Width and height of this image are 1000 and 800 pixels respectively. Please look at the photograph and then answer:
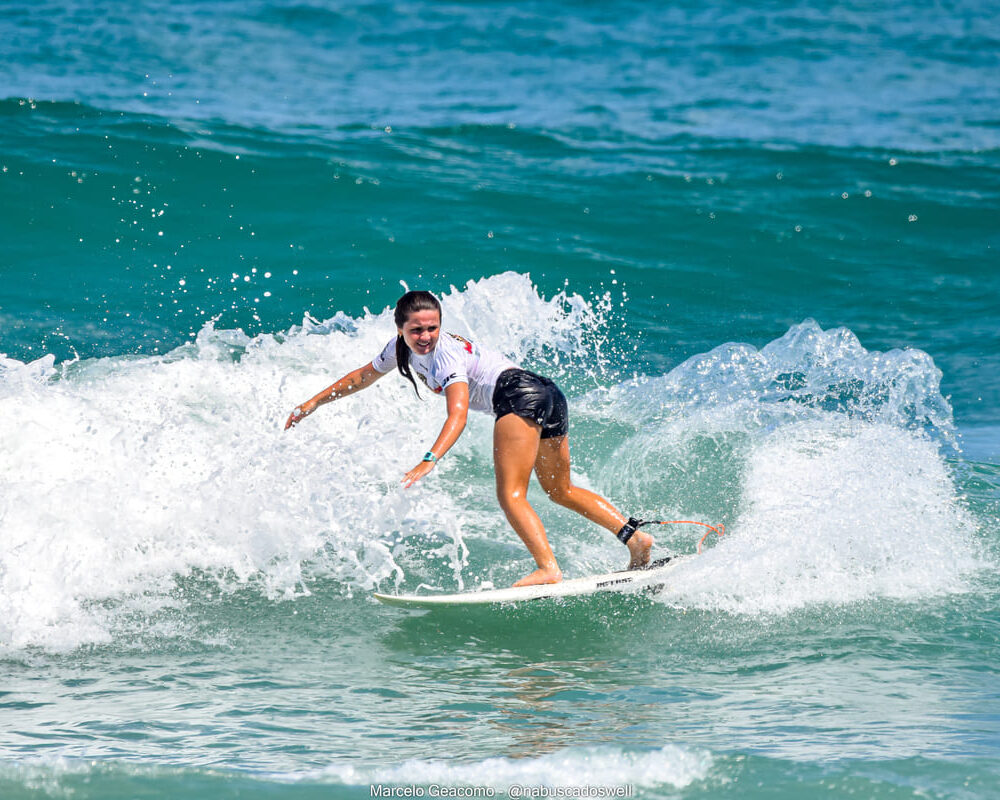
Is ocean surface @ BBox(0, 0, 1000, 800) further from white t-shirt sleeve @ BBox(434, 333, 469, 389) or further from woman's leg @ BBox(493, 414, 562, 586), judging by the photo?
white t-shirt sleeve @ BBox(434, 333, 469, 389)

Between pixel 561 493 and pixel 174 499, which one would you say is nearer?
pixel 561 493

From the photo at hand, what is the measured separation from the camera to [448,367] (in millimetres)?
5492

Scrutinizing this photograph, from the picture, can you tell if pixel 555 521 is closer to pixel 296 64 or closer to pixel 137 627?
pixel 137 627

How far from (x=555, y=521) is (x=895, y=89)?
795 inches

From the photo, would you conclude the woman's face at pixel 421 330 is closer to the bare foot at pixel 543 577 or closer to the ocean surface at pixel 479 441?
the ocean surface at pixel 479 441

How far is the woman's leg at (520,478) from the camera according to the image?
18.3ft

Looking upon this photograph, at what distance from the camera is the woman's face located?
5336 millimetres

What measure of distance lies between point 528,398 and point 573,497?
74 centimetres

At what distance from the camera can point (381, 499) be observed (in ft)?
21.8

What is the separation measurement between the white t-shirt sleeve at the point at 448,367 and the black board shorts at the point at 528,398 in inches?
8.5

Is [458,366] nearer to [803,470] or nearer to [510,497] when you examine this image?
[510,497]

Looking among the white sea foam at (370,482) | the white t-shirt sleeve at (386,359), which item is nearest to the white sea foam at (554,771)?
the white sea foam at (370,482)

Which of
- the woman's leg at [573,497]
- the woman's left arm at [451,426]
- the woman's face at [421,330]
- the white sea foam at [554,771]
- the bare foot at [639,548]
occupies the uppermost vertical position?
the woman's face at [421,330]

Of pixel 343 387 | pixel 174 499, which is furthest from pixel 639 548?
pixel 174 499
